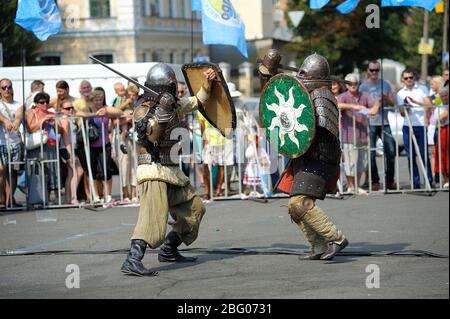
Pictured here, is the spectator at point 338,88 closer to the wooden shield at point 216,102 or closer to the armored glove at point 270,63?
the armored glove at point 270,63

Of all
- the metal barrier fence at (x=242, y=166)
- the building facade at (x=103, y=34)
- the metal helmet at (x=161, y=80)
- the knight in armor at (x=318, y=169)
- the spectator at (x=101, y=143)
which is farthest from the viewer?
the building facade at (x=103, y=34)

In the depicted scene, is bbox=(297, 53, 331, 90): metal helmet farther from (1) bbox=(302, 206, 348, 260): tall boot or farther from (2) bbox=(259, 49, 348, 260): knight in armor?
(1) bbox=(302, 206, 348, 260): tall boot

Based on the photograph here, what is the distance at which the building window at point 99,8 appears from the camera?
45000 mm

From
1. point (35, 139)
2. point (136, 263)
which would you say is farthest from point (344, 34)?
point (136, 263)

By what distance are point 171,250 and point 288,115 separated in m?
→ 1.54

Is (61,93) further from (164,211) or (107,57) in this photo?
(107,57)

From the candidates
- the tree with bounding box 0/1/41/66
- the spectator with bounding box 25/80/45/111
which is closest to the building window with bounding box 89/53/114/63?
the tree with bounding box 0/1/41/66

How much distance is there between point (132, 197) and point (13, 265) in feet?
17.8

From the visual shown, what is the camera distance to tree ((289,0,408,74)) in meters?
Result: 44.3

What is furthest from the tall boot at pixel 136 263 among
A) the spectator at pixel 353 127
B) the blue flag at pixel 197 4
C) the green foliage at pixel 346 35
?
the green foliage at pixel 346 35

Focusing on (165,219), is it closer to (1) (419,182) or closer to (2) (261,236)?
(2) (261,236)

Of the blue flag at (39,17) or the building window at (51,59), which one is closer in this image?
the blue flag at (39,17)

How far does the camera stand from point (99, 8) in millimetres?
45156

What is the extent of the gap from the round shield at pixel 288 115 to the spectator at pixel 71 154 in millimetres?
5499
